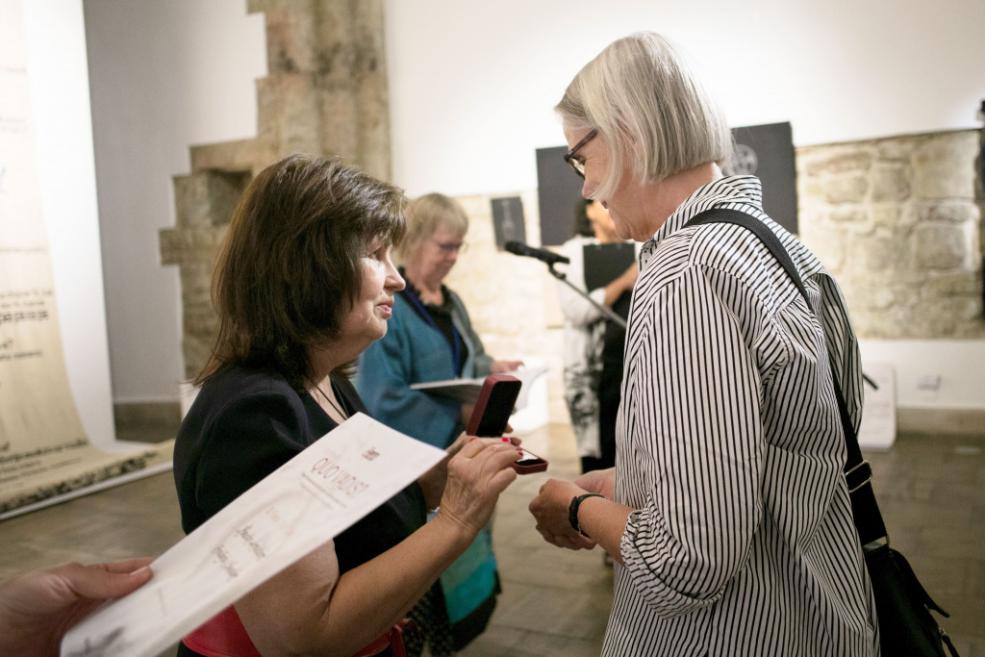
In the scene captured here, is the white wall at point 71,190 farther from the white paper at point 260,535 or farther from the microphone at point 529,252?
the white paper at point 260,535

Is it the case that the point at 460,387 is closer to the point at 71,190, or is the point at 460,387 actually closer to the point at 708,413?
the point at 708,413

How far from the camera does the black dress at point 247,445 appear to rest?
1131mm

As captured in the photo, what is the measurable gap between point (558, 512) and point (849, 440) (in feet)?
1.44

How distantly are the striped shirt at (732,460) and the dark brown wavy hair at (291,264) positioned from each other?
1.58 feet

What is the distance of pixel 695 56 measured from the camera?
19.1 feet

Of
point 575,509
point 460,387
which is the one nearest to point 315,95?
point 460,387

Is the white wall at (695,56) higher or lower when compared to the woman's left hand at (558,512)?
higher

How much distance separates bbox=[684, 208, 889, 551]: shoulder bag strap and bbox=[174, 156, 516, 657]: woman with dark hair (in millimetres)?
449

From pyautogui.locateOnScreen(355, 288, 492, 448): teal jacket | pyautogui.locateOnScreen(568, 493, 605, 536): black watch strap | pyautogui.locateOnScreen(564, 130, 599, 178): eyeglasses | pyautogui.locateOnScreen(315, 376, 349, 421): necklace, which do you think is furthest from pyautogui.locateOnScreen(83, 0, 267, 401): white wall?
pyautogui.locateOnScreen(568, 493, 605, 536): black watch strap

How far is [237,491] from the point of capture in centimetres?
112

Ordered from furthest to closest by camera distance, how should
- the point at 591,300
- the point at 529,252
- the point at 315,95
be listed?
the point at 315,95
the point at 591,300
the point at 529,252

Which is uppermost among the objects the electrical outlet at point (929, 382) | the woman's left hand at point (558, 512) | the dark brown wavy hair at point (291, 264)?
the dark brown wavy hair at point (291, 264)

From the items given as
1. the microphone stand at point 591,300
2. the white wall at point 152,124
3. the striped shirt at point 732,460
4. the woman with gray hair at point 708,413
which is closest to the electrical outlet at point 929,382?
the microphone stand at point 591,300

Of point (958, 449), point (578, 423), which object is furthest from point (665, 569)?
point (958, 449)
